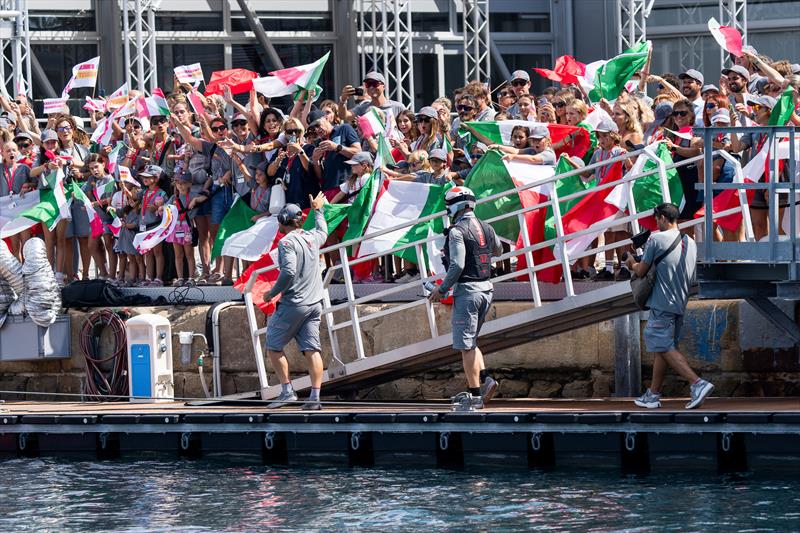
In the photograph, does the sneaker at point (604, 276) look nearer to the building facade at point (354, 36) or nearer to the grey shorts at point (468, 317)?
the grey shorts at point (468, 317)

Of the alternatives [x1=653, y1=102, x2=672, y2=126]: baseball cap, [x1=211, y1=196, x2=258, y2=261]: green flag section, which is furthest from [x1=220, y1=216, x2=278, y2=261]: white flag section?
Result: [x1=653, y1=102, x2=672, y2=126]: baseball cap

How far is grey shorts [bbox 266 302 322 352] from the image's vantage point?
15.3m

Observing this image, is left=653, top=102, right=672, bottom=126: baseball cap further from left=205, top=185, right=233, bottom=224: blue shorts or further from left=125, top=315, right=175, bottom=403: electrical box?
left=125, top=315, right=175, bottom=403: electrical box

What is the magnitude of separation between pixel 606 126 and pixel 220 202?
4498 mm

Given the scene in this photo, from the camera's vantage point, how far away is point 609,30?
29828mm

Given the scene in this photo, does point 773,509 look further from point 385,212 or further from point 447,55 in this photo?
point 447,55

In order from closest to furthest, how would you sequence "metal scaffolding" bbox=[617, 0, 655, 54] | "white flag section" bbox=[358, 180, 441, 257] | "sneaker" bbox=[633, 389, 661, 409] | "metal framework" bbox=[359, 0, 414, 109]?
"sneaker" bbox=[633, 389, 661, 409]
"white flag section" bbox=[358, 180, 441, 257]
"metal scaffolding" bbox=[617, 0, 655, 54]
"metal framework" bbox=[359, 0, 414, 109]

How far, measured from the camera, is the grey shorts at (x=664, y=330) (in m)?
14.2

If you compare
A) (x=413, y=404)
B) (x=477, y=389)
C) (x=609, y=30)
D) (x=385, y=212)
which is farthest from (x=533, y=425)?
(x=609, y=30)

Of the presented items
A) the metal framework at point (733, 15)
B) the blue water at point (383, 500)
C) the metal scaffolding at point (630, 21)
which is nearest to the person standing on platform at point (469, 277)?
the blue water at point (383, 500)

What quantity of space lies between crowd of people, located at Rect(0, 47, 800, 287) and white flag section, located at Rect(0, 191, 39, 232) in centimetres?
10

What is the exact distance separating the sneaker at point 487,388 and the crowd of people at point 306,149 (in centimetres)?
182

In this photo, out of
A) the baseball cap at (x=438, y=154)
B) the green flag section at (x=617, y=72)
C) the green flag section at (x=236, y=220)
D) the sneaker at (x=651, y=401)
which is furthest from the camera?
the green flag section at (x=236, y=220)

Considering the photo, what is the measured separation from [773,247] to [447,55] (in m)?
18.4
